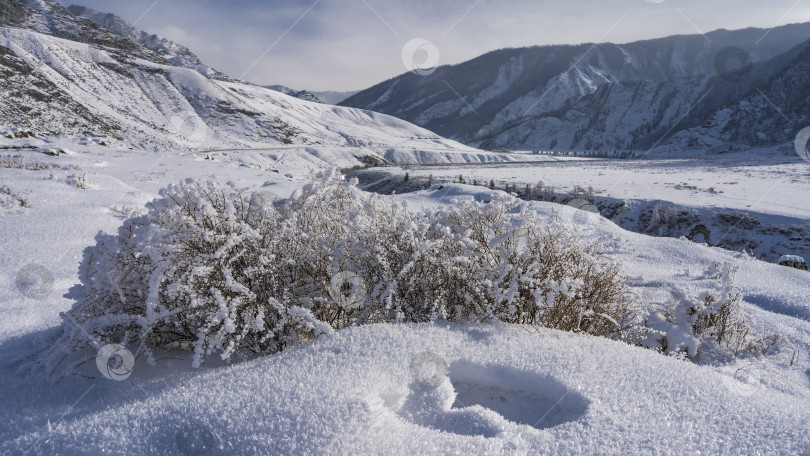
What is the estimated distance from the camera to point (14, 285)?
3.49m

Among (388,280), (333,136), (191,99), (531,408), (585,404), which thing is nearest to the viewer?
(585,404)

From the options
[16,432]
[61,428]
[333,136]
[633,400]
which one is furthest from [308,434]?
[333,136]

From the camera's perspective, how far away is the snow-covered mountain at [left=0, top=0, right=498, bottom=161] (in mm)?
43094

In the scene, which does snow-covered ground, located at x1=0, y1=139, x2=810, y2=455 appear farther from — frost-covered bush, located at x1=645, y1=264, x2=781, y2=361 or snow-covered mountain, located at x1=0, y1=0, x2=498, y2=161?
snow-covered mountain, located at x1=0, y1=0, x2=498, y2=161

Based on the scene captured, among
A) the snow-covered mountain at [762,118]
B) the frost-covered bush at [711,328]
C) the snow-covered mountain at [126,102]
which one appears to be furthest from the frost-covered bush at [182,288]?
the snow-covered mountain at [762,118]

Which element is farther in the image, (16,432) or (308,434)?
(16,432)

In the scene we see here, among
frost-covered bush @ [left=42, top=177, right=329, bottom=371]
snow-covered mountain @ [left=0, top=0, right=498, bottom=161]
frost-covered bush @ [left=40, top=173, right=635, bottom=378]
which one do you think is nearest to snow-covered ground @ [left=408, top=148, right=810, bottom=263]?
frost-covered bush @ [left=40, top=173, right=635, bottom=378]

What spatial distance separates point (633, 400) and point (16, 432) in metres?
2.57

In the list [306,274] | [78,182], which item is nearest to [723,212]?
[306,274]

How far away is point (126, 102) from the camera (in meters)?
60.6

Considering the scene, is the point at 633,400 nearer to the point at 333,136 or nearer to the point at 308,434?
the point at 308,434

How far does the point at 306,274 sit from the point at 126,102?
7345cm

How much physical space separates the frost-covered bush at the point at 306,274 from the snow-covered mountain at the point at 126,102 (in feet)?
131

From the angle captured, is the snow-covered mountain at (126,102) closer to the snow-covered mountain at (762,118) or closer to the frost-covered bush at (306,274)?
the frost-covered bush at (306,274)
